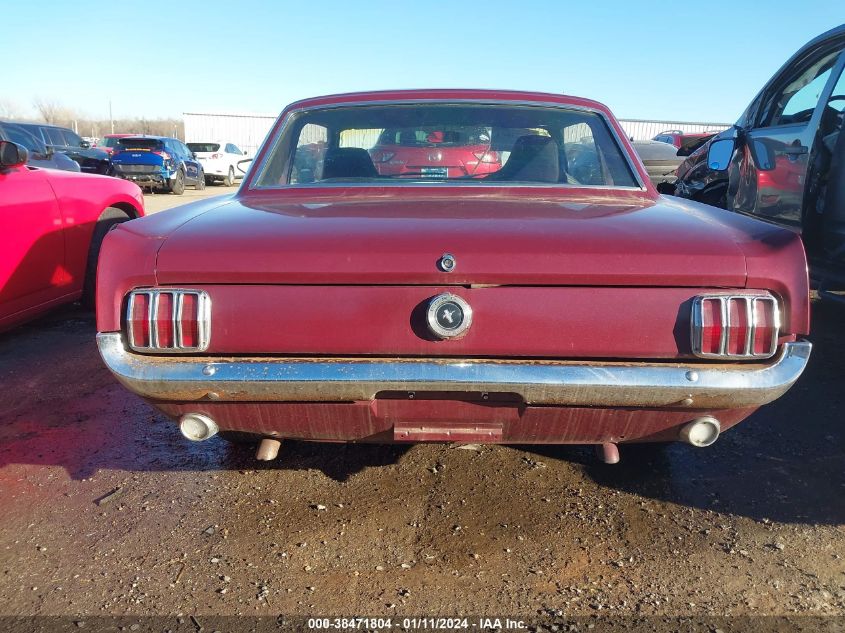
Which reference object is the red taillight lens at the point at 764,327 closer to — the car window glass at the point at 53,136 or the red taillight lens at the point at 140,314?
the red taillight lens at the point at 140,314

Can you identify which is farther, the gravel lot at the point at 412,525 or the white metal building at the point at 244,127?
the white metal building at the point at 244,127

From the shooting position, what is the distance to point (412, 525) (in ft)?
8.20

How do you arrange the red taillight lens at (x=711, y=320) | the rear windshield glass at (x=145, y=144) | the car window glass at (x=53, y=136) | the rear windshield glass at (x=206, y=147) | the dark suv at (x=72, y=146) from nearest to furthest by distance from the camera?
1. the red taillight lens at (x=711, y=320)
2. the dark suv at (x=72, y=146)
3. the car window glass at (x=53, y=136)
4. the rear windshield glass at (x=145, y=144)
5. the rear windshield glass at (x=206, y=147)

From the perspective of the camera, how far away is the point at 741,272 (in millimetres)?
1959

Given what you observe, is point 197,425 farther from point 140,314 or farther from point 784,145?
point 784,145

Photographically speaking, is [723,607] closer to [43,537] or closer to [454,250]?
[454,250]

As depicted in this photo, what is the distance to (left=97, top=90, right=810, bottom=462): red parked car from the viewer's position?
1.97m

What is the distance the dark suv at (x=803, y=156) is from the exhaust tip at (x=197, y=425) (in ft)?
12.1

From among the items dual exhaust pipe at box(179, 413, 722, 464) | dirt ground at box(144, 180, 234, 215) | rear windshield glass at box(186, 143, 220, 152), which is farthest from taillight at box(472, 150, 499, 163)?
rear windshield glass at box(186, 143, 220, 152)

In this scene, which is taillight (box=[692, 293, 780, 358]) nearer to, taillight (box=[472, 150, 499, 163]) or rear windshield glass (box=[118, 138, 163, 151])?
taillight (box=[472, 150, 499, 163])

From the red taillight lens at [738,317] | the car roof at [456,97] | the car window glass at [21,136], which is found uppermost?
the car roof at [456,97]

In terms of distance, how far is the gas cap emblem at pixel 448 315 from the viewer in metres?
1.97

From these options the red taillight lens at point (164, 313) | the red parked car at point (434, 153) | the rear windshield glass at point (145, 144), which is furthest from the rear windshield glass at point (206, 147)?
the red taillight lens at point (164, 313)

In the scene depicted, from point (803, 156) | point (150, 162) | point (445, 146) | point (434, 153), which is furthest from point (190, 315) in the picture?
point (150, 162)
